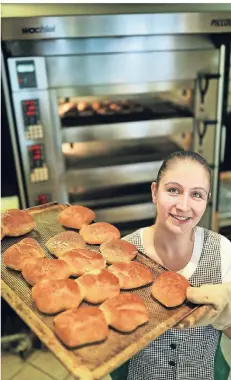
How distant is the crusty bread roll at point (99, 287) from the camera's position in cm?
100

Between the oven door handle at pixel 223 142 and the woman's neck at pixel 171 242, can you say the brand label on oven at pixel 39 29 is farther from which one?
the woman's neck at pixel 171 242

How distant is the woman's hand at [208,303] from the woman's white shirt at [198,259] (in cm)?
22

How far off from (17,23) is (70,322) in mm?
1637

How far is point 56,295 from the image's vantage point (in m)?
0.96

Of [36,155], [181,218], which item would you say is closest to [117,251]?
[181,218]

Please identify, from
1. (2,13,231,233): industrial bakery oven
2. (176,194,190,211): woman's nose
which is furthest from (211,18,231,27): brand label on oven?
(176,194,190,211): woman's nose

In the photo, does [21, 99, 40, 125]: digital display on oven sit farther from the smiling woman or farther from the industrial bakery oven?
the smiling woman

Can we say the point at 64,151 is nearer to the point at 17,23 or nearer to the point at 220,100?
the point at 17,23

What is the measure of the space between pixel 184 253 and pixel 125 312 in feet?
Answer: 1.25

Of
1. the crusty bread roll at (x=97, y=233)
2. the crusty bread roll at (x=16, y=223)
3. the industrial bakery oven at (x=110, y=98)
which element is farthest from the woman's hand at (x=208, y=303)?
the industrial bakery oven at (x=110, y=98)

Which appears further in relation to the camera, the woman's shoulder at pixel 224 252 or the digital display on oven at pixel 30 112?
the digital display on oven at pixel 30 112

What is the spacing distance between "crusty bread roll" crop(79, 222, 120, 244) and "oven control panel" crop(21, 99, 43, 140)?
3.64 feet

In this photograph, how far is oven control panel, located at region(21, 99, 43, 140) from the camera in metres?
2.14

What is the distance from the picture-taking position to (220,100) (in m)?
2.37
